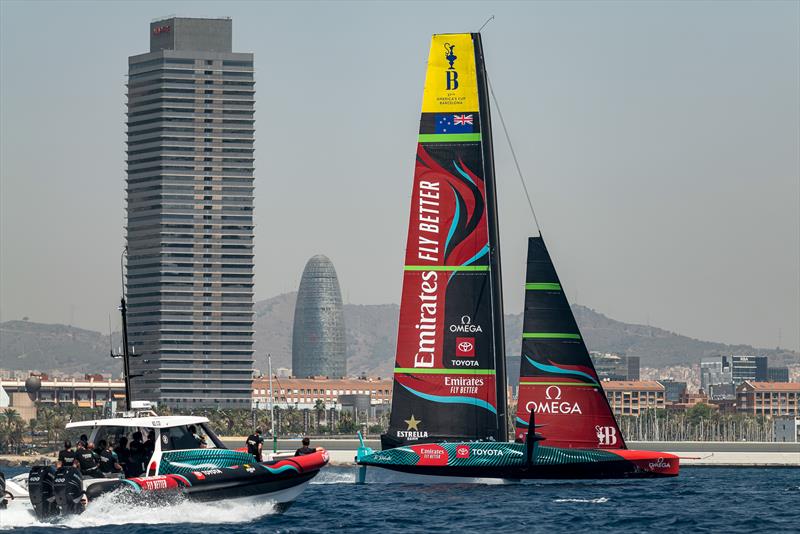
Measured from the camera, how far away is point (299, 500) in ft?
212

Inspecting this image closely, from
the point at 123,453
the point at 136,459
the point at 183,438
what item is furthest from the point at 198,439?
the point at 123,453

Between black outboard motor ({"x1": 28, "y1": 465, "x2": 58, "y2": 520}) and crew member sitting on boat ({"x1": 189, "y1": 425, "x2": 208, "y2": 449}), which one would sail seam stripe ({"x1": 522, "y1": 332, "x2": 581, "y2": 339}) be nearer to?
crew member sitting on boat ({"x1": 189, "y1": 425, "x2": 208, "y2": 449})

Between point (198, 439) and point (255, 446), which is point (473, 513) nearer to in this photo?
point (255, 446)

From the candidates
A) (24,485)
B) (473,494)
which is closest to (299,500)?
(473,494)

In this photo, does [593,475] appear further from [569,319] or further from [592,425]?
[569,319]

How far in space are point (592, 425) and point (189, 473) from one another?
2701 cm

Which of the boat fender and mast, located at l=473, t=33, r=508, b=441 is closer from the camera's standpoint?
the boat fender

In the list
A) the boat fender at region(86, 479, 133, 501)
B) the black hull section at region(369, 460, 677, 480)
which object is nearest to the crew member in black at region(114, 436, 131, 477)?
the boat fender at region(86, 479, 133, 501)

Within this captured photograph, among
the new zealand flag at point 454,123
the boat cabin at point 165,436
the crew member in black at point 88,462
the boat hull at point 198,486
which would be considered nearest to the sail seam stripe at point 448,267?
the new zealand flag at point 454,123

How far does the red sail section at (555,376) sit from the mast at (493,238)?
1900mm

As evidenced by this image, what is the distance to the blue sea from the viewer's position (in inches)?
1805

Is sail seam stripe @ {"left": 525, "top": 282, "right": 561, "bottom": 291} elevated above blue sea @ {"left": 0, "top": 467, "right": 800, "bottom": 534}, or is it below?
above

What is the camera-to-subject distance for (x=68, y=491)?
44.9 metres

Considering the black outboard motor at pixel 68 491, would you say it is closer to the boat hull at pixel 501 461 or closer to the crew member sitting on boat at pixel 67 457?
the crew member sitting on boat at pixel 67 457
